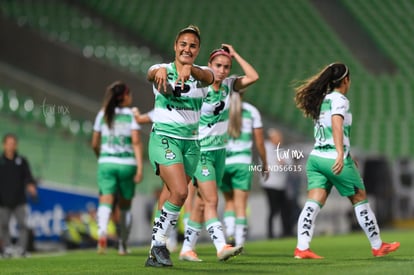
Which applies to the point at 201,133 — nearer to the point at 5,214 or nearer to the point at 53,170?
the point at 5,214

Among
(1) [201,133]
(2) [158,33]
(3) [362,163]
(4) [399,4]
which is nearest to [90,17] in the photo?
Answer: (2) [158,33]

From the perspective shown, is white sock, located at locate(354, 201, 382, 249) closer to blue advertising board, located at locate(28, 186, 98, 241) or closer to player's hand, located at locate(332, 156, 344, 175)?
player's hand, located at locate(332, 156, 344, 175)

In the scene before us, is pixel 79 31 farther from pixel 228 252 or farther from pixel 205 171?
pixel 228 252

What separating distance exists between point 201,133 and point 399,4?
22.7 metres

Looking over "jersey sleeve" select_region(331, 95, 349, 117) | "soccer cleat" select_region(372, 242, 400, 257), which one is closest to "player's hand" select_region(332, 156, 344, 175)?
"jersey sleeve" select_region(331, 95, 349, 117)

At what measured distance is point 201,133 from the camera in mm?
11133

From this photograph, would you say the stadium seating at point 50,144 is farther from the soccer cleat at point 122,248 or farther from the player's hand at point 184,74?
the player's hand at point 184,74

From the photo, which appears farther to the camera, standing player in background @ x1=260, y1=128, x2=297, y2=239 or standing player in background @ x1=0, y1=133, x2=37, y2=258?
standing player in background @ x1=260, y1=128, x2=297, y2=239

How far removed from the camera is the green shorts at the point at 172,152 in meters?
9.10

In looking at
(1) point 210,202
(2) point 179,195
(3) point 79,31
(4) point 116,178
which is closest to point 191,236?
(1) point 210,202

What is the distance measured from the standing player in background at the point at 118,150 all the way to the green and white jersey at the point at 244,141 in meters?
1.21

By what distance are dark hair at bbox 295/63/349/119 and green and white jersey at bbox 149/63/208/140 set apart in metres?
1.57

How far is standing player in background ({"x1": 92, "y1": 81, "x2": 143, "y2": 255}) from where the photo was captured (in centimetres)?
1355

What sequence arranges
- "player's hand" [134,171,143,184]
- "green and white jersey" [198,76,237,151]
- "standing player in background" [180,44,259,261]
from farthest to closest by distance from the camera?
"player's hand" [134,171,143,184] → "green and white jersey" [198,76,237,151] → "standing player in background" [180,44,259,261]
